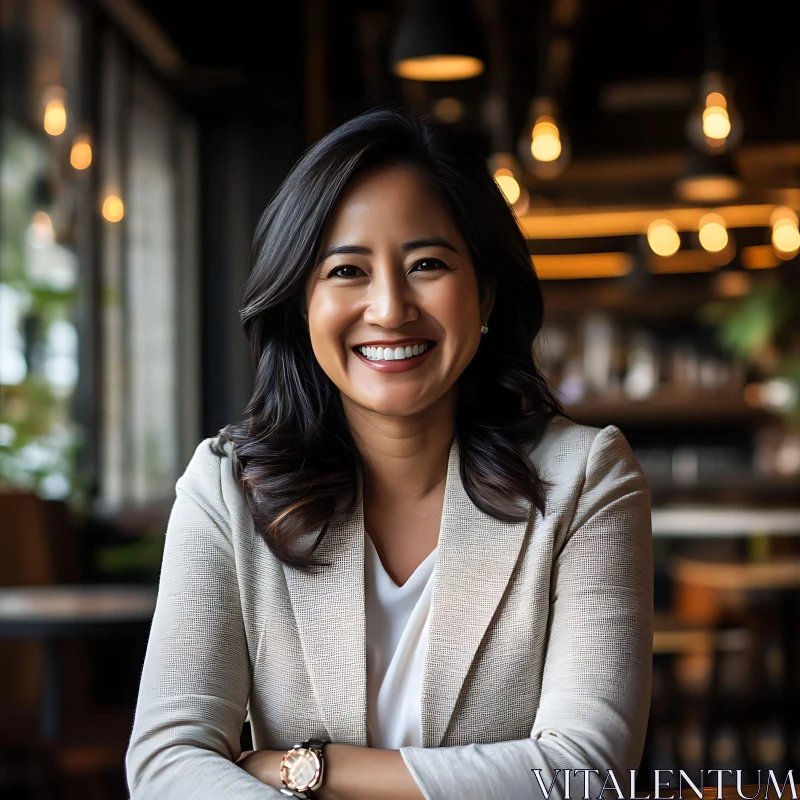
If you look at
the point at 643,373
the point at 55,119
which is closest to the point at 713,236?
the point at 643,373

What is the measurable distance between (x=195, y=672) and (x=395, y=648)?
0.28 metres

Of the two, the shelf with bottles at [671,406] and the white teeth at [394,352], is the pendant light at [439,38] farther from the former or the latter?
the shelf with bottles at [671,406]

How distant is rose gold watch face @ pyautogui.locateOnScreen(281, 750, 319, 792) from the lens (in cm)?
149

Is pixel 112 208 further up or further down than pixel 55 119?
further down

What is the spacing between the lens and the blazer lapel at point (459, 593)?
158cm

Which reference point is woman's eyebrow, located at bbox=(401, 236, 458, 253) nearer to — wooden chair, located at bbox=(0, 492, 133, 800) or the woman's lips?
the woman's lips

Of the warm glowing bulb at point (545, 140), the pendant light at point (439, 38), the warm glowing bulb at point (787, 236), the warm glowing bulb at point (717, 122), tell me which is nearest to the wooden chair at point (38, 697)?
the pendant light at point (439, 38)

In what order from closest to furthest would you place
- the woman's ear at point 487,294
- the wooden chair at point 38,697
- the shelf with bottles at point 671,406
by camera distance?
the woman's ear at point 487,294 → the wooden chair at point 38,697 → the shelf with bottles at point 671,406

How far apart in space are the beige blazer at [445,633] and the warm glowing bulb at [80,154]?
295cm

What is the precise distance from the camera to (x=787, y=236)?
8195mm

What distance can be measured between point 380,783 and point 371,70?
6.39 m

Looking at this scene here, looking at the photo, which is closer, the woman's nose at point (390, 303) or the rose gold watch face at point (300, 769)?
the rose gold watch face at point (300, 769)

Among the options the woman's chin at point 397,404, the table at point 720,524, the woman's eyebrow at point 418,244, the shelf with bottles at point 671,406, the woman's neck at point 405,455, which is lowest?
the table at point 720,524

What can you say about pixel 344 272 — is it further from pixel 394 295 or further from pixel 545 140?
pixel 545 140
